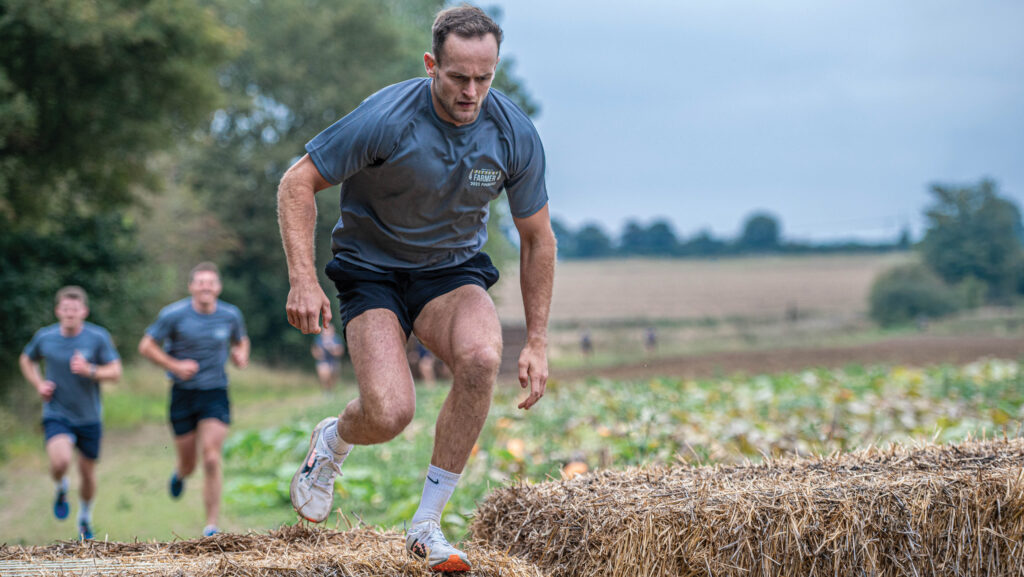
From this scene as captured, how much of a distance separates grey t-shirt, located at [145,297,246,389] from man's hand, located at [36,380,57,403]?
116 cm

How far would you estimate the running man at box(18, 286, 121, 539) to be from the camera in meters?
9.04

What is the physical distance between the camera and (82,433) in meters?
9.28

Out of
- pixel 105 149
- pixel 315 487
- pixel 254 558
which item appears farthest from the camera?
pixel 105 149

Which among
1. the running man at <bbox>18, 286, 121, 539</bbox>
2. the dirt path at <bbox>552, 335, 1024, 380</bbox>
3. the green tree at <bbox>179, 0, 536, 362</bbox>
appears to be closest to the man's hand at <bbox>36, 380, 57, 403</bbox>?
the running man at <bbox>18, 286, 121, 539</bbox>

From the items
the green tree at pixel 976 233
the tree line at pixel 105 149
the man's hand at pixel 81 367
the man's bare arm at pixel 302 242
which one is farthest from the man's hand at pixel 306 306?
the green tree at pixel 976 233

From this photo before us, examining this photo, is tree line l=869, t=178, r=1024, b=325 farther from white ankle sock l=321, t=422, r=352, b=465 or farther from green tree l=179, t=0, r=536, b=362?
white ankle sock l=321, t=422, r=352, b=465

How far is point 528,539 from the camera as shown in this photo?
461 centimetres

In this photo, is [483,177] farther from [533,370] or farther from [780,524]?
[780,524]

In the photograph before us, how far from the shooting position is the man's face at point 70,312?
9.32 meters

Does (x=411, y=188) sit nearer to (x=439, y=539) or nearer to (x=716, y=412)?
(x=439, y=539)

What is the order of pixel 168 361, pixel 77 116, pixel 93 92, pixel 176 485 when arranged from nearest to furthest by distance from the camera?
pixel 168 361 → pixel 176 485 → pixel 77 116 → pixel 93 92

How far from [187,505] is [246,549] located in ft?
25.1

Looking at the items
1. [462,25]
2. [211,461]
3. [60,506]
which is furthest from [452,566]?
[60,506]

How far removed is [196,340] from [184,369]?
0.42 meters
